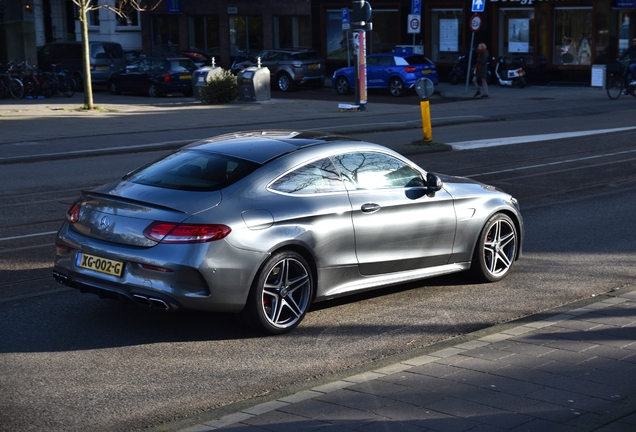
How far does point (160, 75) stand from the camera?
113 ft

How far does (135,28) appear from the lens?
178 feet

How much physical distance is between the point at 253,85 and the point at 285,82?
744 cm

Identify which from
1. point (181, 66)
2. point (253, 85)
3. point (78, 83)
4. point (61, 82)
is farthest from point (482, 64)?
point (78, 83)

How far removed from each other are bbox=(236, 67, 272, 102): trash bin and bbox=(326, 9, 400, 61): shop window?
1138 cm

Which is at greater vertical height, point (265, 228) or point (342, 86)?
point (265, 228)

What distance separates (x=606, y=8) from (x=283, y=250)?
106 ft

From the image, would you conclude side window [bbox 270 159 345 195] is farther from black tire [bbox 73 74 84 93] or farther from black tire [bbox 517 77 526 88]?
black tire [bbox 73 74 84 93]

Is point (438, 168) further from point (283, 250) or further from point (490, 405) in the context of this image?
point (490, 405)

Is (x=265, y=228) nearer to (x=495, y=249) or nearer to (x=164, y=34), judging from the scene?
(x=495, y=249)

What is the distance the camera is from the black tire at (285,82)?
37.6 metres

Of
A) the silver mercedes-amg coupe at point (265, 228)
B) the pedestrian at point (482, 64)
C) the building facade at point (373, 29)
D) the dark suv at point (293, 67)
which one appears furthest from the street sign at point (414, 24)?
the silver mercedes-amg coupe at point (265, 228)

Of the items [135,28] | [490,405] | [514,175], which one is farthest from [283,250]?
[135,28]

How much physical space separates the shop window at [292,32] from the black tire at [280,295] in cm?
3945

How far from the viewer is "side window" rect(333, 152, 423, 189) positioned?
23.9 ft
